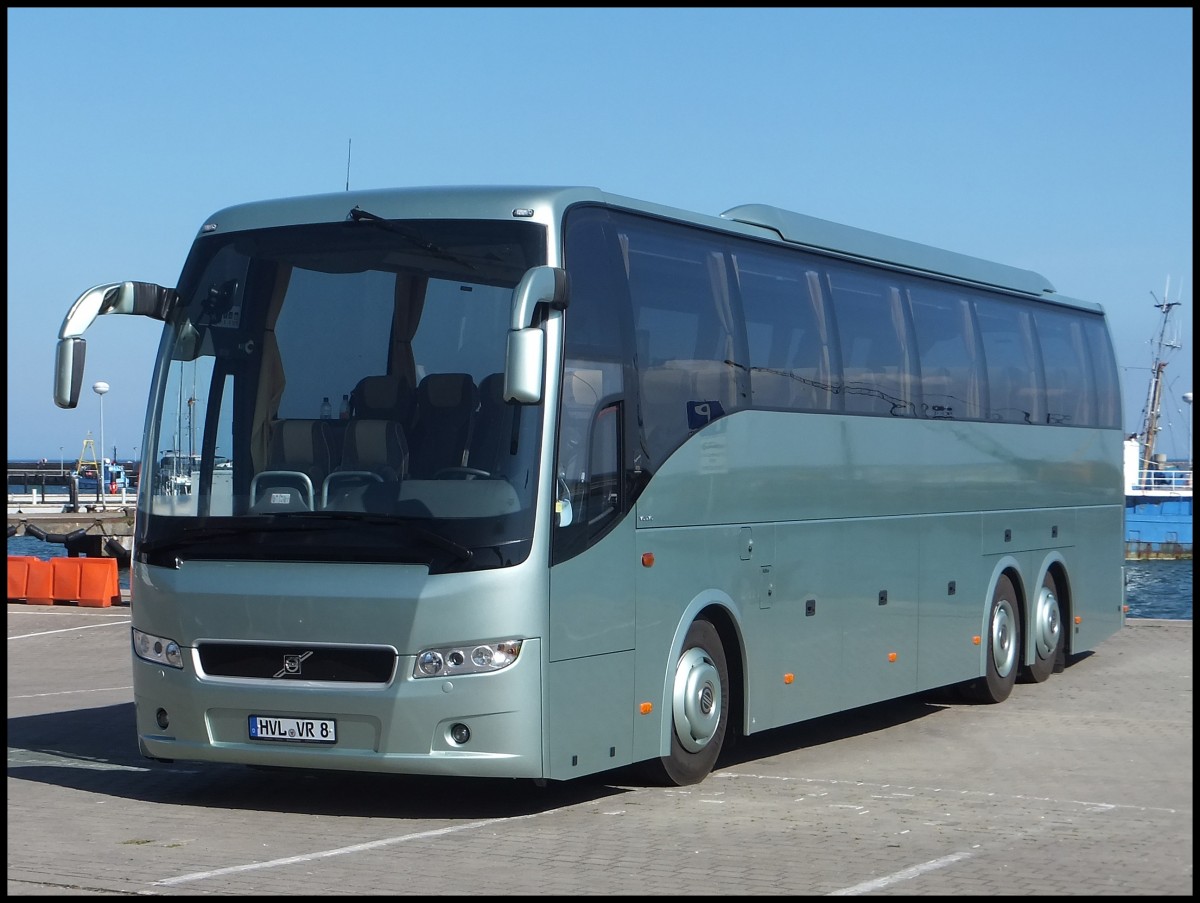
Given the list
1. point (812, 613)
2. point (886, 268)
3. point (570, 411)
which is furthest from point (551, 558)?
point (886, 268)

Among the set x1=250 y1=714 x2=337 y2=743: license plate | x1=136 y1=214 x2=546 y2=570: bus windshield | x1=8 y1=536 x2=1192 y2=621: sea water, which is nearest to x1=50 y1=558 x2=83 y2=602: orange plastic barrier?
x1=8 y1=536 x2=1192 y2=621: sea water

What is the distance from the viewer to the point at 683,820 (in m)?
10.1

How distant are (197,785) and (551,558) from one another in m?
3.23

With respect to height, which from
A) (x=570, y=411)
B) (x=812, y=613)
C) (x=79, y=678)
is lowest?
(x=79, y=678)

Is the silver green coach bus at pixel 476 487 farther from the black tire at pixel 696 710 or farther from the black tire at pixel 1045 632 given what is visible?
the black tire at pixel 1045 632

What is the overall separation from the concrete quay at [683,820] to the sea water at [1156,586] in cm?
3815

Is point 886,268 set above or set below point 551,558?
above

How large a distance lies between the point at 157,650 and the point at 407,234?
286cm

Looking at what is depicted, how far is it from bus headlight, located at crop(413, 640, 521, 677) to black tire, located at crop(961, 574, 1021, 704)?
7554mm

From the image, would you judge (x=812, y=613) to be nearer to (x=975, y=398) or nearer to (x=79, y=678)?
(x=975, y=398)

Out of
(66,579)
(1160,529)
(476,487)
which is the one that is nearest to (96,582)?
(66,579)

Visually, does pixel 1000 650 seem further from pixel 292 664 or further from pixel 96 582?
pixel 96 582

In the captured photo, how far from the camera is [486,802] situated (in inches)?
431

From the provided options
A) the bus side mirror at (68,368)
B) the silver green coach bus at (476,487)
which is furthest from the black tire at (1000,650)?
the bus side mirror at (68,368)
